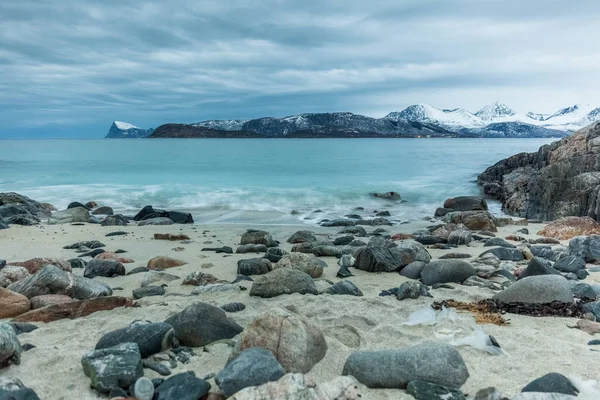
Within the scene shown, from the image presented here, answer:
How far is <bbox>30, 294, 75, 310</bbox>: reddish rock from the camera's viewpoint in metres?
4.96

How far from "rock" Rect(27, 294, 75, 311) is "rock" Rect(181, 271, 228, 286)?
142 centimetres

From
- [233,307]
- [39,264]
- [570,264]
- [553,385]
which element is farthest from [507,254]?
[39,264]

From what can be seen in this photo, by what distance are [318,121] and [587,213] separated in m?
166

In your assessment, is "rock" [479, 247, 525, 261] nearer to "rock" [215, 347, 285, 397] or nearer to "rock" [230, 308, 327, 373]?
"rock" [230, 308, 327, 373]

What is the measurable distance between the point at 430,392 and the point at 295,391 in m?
0.93

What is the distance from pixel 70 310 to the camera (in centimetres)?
470

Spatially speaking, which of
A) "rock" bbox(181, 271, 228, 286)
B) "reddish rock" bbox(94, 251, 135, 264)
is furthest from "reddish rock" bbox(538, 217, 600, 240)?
"reddish rock" bbox(94, 251, 135, 264)

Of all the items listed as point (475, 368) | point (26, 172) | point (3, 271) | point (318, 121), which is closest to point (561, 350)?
point (475, 368)

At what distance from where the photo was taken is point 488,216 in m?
11.5

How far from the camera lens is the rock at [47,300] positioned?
4961mm

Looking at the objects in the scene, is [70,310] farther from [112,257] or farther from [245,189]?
[245,189]

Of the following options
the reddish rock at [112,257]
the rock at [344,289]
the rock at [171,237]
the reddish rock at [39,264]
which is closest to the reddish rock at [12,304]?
the reddish rock at [39,264]

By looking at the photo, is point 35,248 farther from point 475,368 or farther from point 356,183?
point 356,183

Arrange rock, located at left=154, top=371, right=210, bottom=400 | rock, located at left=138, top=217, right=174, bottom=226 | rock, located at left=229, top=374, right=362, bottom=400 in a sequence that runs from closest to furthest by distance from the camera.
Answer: rock, located at left=229, top=374, right=362, bottom=400 < rock, located at left=154, top=371, right=210, bottom=400 < rock, located at left=138, top=217, right=174, bottom=226
